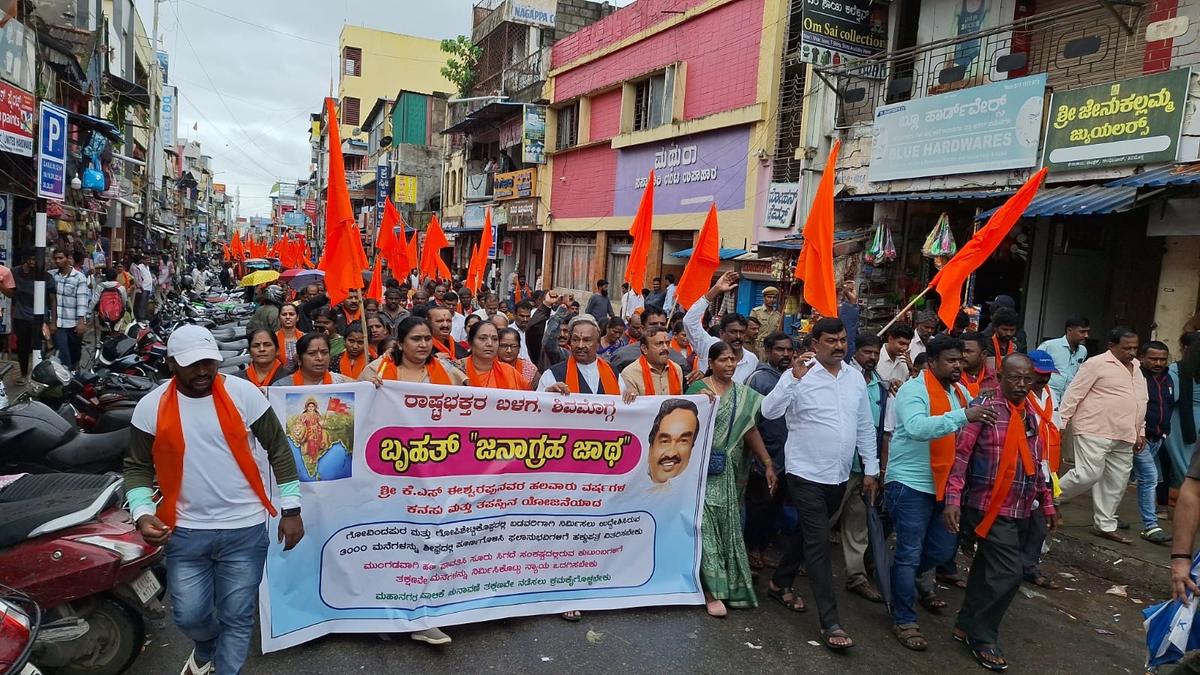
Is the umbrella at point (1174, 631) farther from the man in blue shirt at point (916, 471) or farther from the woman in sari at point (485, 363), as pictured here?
the woman in sari at point (485, 363)

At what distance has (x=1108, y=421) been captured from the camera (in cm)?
626

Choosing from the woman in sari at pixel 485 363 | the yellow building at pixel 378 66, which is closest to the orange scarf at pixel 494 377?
the woman in sari at pixel 485 363

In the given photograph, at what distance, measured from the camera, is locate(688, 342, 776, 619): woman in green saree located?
4.76 metres

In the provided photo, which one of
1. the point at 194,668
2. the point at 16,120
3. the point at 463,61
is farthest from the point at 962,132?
the point at 463,61

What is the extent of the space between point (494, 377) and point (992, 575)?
325cm

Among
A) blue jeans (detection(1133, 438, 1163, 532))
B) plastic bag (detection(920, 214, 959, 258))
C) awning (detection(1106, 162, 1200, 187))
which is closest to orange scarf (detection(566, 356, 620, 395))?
blue jeans (detection(1133, 438, 1163, 532))

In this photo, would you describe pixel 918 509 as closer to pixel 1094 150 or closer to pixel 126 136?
pixel 1094 150

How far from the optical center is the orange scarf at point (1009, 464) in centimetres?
409

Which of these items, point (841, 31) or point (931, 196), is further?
point (841, 31)

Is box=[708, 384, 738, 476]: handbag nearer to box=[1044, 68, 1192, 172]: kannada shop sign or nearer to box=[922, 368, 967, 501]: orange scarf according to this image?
box=[922, 368, 967, 501]: orange scarf

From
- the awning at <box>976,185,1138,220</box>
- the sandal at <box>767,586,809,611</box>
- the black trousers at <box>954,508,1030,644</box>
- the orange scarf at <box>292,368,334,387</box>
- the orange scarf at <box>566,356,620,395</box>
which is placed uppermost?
the awning at <box>976,185,1138,220</box>

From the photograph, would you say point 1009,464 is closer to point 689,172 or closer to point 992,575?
point 992,575

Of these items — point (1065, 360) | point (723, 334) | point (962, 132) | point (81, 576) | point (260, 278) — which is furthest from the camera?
point (260, 278)

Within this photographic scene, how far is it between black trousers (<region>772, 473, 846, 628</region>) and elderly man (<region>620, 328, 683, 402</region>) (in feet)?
3.32
